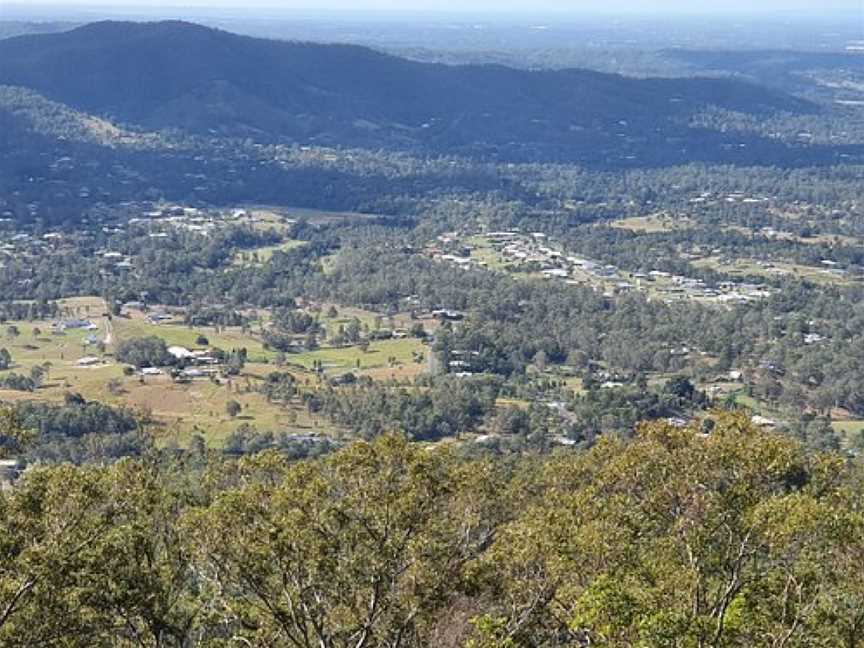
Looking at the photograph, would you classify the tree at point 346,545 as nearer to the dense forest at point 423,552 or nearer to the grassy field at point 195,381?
the dense forest at point 423,552

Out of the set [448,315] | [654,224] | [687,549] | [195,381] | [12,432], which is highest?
[12,432]

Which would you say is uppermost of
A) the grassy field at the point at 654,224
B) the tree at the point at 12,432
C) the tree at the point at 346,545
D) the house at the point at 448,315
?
the tree at the point at 12,432

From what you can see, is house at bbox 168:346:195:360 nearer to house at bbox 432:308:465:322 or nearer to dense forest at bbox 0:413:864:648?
house at bbox 432:308:465:322

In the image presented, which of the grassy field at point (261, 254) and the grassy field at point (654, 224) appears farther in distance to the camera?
the grassy field at point (654, 224)

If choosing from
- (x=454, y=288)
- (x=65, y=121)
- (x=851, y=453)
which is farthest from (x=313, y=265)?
(x=65, y=121)

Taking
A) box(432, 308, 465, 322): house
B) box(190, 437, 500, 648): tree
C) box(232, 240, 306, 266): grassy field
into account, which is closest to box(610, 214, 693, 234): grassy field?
box(232, 240, 306, 266): grassy field

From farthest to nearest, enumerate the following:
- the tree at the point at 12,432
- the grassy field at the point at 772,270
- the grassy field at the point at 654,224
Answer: the grassy field at the point at 654,224
the grassy field at the point at 772,270
the tree at the point at 12,432

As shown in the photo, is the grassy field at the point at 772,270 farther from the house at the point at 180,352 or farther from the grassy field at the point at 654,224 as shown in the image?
the house at the point at 180,352

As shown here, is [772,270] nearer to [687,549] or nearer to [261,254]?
[261,254]

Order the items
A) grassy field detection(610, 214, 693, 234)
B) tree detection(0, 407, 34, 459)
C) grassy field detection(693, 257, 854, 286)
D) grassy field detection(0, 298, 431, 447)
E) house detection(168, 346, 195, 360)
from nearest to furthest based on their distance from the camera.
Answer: tree detection(0, 407, 34, 459), grassy field detection(0, 298, 431, 447), house detection(168, 346, 195, 360), grassy field detection(693, 257, 854, 286), grassy field detection(610, 214, 693, 234)

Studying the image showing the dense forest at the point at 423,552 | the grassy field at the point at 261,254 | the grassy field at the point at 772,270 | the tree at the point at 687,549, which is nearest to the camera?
the tree at the point at 687,549

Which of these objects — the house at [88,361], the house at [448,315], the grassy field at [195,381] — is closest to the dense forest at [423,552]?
the grassy field at [195,381]

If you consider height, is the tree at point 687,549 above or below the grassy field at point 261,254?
above

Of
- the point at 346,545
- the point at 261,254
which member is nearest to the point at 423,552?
the point at 346,545
